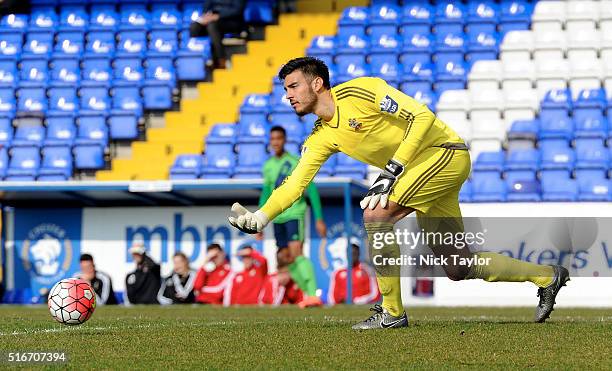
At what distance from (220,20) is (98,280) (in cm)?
646

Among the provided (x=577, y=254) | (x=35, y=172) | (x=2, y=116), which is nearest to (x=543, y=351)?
(x=577, y=254)

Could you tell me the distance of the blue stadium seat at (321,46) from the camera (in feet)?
66.5

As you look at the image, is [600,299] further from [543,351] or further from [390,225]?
[543,351]

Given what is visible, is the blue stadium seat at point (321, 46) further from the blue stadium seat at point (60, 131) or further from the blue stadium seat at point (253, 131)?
the blue stadium seat at point (60, 131)

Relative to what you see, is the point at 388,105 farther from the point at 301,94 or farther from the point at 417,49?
the point at 417,49

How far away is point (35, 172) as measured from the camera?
18.2m

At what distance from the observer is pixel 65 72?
20.7 metres

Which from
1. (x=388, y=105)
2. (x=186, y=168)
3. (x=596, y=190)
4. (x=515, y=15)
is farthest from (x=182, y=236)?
(x=388, y=105)

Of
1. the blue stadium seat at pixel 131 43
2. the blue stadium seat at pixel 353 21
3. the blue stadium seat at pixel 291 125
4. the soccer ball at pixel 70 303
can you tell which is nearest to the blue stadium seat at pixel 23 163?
the blue stadium seat at pixel 131 43

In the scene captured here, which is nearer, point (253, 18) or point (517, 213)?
point (517, 213)

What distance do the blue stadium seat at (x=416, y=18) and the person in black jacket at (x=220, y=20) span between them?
318 centimetres

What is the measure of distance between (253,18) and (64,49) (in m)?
3.85

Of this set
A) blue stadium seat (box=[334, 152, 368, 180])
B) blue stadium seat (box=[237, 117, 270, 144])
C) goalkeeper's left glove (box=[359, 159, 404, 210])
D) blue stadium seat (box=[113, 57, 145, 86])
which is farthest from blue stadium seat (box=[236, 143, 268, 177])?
goalkeeper's left glove (box=[359, 159, 404, 210])

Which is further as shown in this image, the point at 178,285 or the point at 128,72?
the point at 128,72
